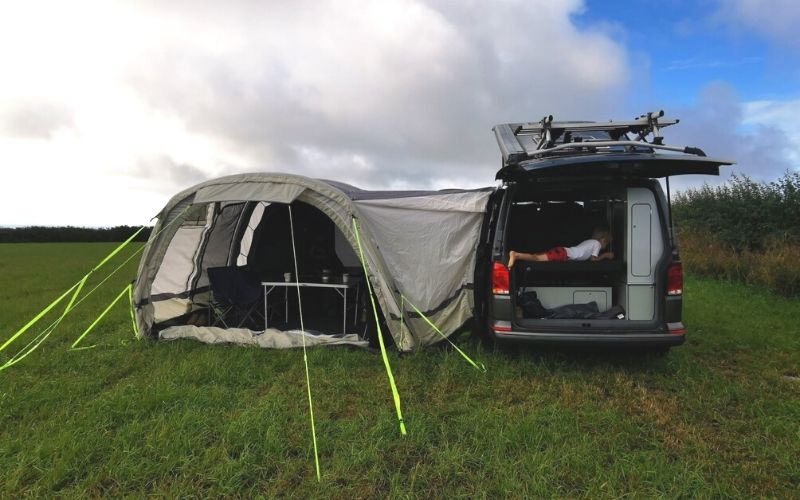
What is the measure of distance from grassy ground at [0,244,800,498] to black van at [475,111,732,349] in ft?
1.73

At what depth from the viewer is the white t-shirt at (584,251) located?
15.7ft

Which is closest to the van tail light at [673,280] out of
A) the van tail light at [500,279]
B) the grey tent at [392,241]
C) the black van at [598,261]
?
the black van at [598,261]

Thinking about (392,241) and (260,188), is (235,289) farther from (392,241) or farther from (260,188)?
(392,241)

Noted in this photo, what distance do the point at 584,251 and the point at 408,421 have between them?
236 cm

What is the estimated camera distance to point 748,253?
10.7 m

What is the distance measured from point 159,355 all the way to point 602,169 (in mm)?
4740

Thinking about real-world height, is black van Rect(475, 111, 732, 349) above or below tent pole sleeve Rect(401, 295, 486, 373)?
above

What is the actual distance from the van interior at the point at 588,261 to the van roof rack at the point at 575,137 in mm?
335

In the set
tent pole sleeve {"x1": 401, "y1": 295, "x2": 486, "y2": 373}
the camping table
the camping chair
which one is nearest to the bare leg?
tent pole sleeve {"x1": 401, "y1": 295, "x2": 486, "y2": 373}

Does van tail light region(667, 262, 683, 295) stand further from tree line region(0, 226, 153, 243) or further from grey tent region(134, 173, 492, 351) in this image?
tree line region(0, 226, 153, 243)

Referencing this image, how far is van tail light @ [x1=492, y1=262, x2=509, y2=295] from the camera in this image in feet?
14.5

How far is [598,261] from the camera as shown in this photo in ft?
15.0

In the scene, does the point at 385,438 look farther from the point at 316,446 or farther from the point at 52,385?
the point at 52,385

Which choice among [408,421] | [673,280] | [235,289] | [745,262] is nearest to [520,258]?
[673,280]
